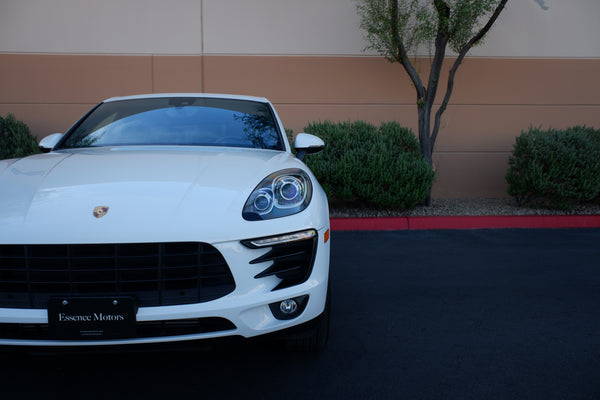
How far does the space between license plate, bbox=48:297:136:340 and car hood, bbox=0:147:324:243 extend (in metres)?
0.22

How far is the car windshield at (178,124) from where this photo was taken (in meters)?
2.98

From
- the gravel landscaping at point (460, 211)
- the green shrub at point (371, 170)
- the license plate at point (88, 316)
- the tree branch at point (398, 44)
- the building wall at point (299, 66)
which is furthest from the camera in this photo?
the building wall at point (299, 66)

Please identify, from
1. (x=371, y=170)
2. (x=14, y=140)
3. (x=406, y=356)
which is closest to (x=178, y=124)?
(x=406, y=356)

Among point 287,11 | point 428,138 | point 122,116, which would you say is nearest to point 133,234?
point 122,116

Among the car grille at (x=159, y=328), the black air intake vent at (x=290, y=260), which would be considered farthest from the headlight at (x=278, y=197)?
the car grille at (x=159, y=328)

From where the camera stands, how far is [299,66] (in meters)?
7.39

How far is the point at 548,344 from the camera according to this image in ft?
8.27

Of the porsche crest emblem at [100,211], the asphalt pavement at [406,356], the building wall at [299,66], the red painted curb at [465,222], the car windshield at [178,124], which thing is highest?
the building wall at [299,66]

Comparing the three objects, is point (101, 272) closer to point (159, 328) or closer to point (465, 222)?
point (159, 328)

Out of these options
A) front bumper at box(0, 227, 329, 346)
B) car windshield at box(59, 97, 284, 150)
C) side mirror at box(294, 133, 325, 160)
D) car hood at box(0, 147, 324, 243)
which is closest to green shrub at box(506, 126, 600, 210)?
side mirror at box(294, 133, 325, 160)

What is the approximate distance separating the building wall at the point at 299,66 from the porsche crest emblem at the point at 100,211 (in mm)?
5759

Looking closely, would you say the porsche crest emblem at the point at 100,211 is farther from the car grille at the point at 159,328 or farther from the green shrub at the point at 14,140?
the green shrub at the point at 14,140

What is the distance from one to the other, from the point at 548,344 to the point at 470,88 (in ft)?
18.9

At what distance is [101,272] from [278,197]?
77 cm
